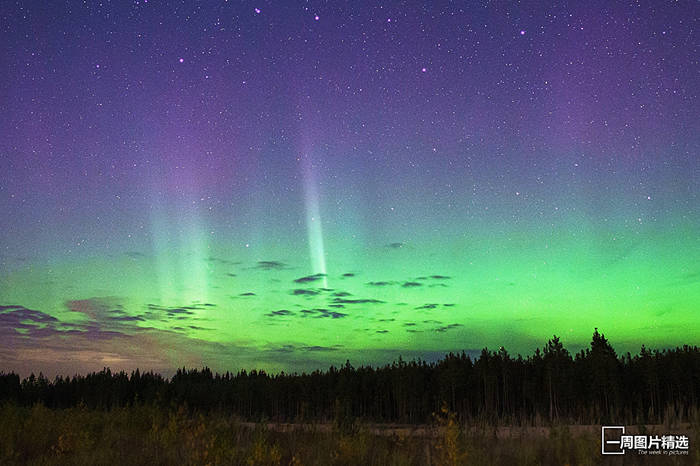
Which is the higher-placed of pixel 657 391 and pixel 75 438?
pixel 75 438

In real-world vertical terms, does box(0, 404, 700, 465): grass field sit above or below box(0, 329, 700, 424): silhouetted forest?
above

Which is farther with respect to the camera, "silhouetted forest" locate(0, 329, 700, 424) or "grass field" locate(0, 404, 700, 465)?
"silhouetted forest" locate(0, 329, 700, 424)

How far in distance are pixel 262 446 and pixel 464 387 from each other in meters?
87.0

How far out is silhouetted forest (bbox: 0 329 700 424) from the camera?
241 ft

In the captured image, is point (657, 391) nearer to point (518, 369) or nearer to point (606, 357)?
point (606, 357)

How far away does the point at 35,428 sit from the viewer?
49.4 ft

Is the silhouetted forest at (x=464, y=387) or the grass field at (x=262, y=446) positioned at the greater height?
the grass field at (x=262, y=446)

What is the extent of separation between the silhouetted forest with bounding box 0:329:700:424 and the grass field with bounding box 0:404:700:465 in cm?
3059

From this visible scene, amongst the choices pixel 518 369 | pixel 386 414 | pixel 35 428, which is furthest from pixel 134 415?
pixel 386 414

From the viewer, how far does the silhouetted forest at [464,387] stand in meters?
73.6

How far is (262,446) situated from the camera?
11.6 metres

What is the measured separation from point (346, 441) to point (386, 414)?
9784cm

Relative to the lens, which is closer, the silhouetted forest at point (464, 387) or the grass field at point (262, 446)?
the grass field at point (262, 446)

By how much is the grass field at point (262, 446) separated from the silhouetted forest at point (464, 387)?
100 feet
